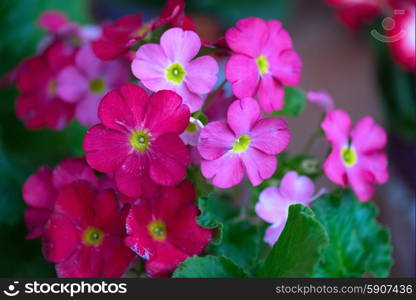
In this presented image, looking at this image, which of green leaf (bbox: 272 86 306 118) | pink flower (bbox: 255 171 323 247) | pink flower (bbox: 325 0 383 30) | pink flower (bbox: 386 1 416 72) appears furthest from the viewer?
pink flower (bbox: 325 0 383 30)

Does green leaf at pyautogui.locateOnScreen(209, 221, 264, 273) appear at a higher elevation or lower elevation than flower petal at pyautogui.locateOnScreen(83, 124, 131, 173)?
lower

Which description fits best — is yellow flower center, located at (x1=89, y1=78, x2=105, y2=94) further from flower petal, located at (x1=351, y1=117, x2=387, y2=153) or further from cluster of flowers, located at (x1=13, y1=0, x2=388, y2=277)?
flower petal, located at (x1=351, y1=117, x2=387, y2=153)

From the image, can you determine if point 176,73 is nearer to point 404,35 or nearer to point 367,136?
point 367,136

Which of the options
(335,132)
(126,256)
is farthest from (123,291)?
(335,132)

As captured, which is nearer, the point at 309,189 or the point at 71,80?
the point at 309,189

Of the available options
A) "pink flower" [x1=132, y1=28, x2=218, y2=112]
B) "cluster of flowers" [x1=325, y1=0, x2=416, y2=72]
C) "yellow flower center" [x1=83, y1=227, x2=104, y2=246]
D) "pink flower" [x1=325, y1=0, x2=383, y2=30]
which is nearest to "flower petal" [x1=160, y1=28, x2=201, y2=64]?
"pink flower" [x1=132, y1=28, x2=218, y2=112]

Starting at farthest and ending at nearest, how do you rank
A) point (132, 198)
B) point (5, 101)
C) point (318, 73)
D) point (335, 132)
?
point (318, 73)
point (5, 101)
point (335, 132)
point (132, 198)

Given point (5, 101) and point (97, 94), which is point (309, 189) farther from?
point (5, 101)

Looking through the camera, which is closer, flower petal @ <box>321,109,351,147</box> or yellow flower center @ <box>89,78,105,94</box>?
flower petal @ <box>321,109,351,147</box>
